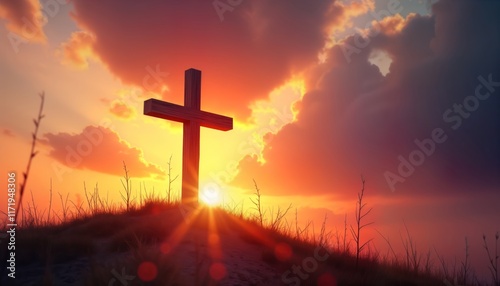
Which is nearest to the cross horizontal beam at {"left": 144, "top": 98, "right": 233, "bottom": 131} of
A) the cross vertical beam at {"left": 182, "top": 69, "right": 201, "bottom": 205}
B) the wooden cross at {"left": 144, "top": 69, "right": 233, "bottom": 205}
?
the wooden cross at {"left": 144, "top": 69, "right": 233, "bottom": 205}

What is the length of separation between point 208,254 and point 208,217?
2.18 meters

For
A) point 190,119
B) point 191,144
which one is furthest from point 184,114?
point 191,144

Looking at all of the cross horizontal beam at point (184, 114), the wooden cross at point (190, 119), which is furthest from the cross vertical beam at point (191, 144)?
the cross horizontal beam at point (184, 114)

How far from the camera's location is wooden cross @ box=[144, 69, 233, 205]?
31.3ft

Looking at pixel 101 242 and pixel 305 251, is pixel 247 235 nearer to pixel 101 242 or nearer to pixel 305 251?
pixel 305 251

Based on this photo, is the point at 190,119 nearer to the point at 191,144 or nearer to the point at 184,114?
the point at 184,114

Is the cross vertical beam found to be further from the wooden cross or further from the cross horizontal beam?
the cross horizontal beam

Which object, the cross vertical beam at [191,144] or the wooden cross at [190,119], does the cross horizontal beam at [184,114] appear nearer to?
the wooden cross at [190,119]

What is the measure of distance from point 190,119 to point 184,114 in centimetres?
18

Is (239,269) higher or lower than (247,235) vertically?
lower

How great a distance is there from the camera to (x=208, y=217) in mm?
Result: 8828

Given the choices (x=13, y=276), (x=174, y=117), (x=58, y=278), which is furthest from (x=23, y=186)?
(x=174, y=117)

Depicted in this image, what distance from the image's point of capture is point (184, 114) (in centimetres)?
994

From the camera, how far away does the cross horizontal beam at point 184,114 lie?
9445 mm
